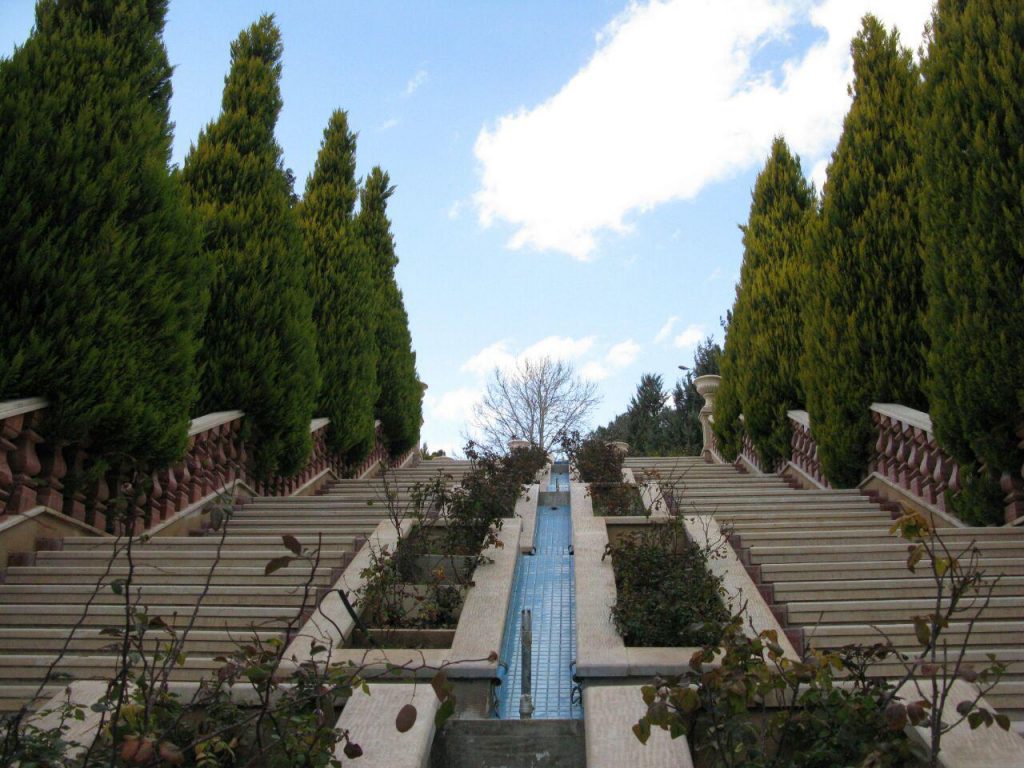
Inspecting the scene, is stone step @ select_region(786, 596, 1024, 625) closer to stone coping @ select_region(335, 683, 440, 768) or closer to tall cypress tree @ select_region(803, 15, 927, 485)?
stone coping @ select_region(335, 683, 440, 768)

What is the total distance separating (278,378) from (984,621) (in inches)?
325

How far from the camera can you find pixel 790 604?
581 cm

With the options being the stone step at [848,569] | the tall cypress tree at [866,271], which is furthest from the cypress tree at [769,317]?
the stone step at [848,569]

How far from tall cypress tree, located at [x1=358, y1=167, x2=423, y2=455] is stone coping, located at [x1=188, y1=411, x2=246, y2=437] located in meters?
6.29

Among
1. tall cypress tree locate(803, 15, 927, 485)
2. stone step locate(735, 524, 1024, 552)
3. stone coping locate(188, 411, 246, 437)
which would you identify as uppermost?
tall cypress tree locate(803, 15, 927, 485)

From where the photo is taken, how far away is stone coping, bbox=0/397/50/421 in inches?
265

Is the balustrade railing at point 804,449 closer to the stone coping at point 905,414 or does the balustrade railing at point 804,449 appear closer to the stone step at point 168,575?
the stone coping at point 905,414

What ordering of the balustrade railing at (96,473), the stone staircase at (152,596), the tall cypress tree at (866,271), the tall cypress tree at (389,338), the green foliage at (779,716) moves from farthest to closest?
the tall cypress tree at (389,338) → the tall cypress tree at (866,271) → the balustrade railing at (96,473) → the stone staircase at (152,596) → the green foliage at (779,716)

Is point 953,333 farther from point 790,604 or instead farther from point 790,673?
point 790,673

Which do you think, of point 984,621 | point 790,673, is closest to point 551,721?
point 790,673

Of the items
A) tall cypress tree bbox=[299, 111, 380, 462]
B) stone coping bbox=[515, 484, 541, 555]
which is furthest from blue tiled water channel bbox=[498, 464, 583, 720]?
tall cypress tree bbox=[299, 111, 380, 462]

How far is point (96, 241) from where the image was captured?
7.83 metres

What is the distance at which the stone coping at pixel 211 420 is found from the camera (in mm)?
9433

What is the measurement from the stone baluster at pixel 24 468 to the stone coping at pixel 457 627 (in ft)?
8.85
